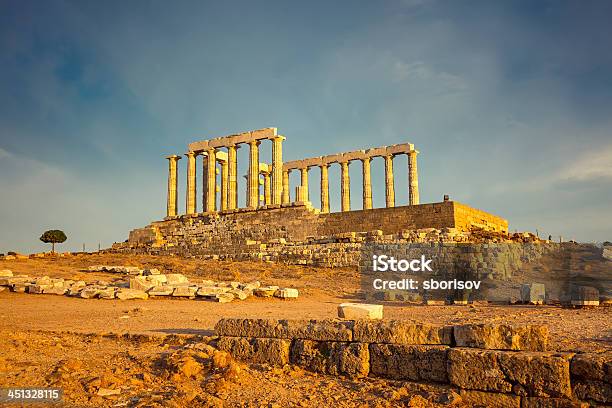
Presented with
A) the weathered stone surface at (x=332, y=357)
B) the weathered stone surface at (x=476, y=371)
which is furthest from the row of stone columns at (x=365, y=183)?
the weathered stone surface at (x=476, y=371)

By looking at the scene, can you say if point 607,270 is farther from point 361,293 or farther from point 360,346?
point 360,346

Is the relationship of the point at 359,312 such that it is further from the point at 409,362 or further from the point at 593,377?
the point at 593,377

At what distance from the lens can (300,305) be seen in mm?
15180

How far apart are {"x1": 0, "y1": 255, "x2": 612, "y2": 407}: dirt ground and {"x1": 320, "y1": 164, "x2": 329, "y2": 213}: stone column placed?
27172mm

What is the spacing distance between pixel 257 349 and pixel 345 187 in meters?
34.5

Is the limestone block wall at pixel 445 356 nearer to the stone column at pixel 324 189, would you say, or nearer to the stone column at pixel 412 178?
the stone column at pixel 412 178

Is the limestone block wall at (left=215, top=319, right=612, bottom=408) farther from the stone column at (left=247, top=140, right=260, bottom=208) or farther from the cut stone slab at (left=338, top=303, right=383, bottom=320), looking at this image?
the stone column at (left=247, top=140, right=260, bottom=208)

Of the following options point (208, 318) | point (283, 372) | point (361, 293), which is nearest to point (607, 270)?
point (361, 293)

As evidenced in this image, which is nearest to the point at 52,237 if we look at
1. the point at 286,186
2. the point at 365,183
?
the point at 286,186

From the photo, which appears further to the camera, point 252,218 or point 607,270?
point 252,218

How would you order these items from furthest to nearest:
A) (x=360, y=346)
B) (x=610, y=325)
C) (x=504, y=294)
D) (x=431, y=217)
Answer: (x=431, y=217)
(x=504, y=294)
(x=610, y=325)
(x=360, y=346)

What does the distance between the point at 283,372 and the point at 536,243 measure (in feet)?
65.5

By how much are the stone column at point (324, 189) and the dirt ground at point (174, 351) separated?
27172 mm

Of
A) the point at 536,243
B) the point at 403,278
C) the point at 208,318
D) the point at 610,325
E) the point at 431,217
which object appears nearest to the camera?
the point at 610,325
